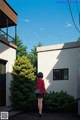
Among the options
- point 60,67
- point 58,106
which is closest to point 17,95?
point 58,106

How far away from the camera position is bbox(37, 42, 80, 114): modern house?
50.7 ft

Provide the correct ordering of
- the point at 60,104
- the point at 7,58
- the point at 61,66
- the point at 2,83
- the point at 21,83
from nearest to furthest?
the point at 60,104 < the point at 2,83 < the point at 21,83 < the point at 7,58 < the point at 61,66

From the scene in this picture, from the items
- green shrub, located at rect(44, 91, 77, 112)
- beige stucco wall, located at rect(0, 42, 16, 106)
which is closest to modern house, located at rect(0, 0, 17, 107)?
beige stucco wall, located at rect(0, 42, 16, 106)

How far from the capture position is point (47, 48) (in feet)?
55.2

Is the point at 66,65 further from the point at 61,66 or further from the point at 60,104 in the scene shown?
the point at 60,104

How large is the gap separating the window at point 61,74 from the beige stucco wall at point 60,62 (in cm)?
20

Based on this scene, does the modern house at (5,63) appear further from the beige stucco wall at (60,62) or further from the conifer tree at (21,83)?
the beige stucco wall at (60,62)

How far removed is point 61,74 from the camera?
16.2 meters

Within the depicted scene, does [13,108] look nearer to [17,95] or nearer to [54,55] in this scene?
[17,95]

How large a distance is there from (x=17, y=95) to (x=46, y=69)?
4316mm

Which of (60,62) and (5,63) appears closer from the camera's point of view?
(5,63)

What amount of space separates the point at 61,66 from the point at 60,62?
277 mm

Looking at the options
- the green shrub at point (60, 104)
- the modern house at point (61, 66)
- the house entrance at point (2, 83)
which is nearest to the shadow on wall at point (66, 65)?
the modern house at point (61, 66)

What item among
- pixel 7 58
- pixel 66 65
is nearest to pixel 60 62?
pixel 66 65
